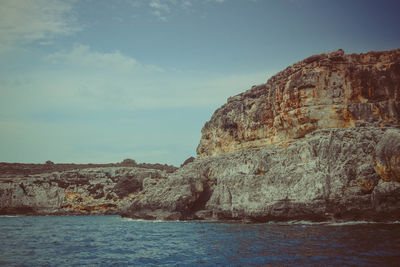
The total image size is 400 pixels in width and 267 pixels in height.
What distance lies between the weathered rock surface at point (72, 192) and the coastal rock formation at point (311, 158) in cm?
2187

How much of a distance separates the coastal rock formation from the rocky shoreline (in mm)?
94

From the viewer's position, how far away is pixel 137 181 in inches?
3081

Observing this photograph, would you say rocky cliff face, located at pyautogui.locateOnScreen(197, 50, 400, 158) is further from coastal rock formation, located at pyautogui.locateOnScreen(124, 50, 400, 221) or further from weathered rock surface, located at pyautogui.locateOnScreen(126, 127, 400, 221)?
weathered rock surface, located at pyautogui.locateOnScreen(126, 127, 400, 221)

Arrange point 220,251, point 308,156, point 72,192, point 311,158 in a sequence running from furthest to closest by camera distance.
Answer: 1. point 72,192
2. point 308,156
3. point 311,158
4. point 220,251

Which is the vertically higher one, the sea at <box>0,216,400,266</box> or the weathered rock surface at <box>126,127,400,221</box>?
the weathered rock surface at <box>126,127,400,221</box>

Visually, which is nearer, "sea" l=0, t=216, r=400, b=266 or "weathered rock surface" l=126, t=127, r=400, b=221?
"sea" l=0, t=216, r=400, b=266

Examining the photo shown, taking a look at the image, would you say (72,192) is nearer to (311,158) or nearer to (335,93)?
(311,158)

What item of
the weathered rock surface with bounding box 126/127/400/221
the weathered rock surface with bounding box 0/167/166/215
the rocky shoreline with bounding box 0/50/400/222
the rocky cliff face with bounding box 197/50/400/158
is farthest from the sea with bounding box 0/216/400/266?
the weathered rock surface with bounding box 0/167/166/215

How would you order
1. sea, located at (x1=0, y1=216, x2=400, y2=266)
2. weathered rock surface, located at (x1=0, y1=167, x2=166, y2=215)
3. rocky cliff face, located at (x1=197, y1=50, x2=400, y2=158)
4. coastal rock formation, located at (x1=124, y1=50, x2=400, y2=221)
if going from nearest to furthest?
Result: sea, located at (x1=0, y1=216, x2=400, y2=266) < coastal rock formation, located at (x1=124, y1=50, x2=400, y2=221) < rocky cliff face, located at (x1=197, y1=50, x2=400, y2=158) < weathered rock surface, located at (x1=0, y1=167, x2=166, y2=215)

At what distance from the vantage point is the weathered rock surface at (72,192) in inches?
2633

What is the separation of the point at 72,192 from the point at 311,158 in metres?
58.1

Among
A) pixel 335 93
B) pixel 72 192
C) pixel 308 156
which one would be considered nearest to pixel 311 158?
pixel 308 156

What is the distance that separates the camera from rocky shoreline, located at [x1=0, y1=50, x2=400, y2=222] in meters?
30.3

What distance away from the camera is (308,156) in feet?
116
